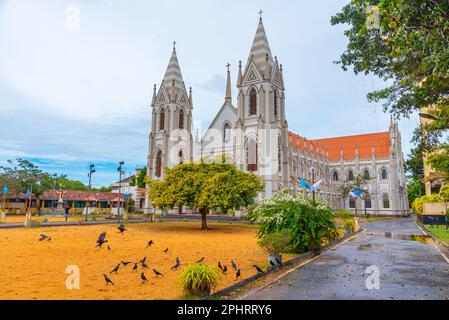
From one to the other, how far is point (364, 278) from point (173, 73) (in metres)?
51.0

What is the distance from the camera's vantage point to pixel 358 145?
68.7 m

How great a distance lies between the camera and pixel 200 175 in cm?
2597

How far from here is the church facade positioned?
41.2 metres

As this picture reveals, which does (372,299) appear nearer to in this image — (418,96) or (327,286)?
(327,286)

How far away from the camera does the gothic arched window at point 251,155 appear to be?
4116cm

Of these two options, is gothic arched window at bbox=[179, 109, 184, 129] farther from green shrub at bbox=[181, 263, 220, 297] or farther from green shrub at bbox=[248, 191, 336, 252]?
green shrub at bbox=[181, 263, 220, 297]

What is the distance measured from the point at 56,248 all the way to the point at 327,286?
12448 mm

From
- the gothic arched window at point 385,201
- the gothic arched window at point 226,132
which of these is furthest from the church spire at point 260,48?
the gothic arched window at point 385,201

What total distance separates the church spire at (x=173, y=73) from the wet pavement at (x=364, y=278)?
4623 cm

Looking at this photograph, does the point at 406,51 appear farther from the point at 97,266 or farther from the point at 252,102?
the point at 252,102

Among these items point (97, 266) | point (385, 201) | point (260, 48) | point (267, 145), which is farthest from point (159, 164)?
point (385, 201)

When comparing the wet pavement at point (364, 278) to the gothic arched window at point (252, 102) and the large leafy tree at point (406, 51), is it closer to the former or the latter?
the large leafy tree at point (406, 51)
